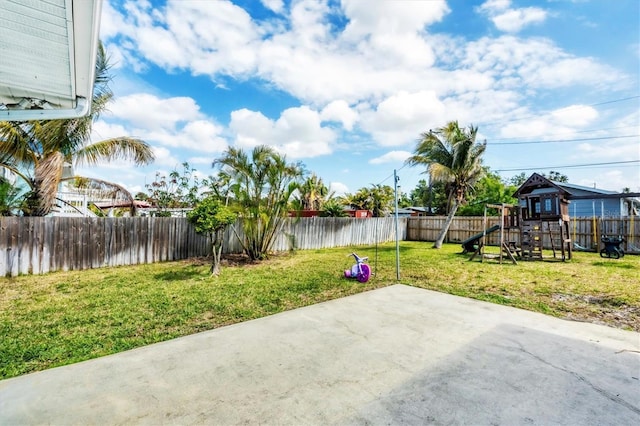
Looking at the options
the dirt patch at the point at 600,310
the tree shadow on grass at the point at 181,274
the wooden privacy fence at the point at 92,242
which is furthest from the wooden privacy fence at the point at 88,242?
the dirt patch at the point at 600,310

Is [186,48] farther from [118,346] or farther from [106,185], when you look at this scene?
[118,346]

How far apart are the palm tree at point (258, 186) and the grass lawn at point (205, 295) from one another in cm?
123

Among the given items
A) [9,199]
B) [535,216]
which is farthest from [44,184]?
[535,216]

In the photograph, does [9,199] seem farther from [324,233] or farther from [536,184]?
[536,184]

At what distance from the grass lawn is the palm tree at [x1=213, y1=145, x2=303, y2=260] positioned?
1231 millimetres

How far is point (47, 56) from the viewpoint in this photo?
5.30 feet

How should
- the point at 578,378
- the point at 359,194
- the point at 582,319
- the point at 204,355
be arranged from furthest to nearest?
the point at 359,194 < the point at 582,319 < the point at 204,355 < the point at 578,378

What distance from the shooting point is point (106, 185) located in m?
8.72

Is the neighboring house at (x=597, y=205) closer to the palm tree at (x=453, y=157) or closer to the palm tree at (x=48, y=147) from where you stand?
the palm tree at (x=453, y=157)

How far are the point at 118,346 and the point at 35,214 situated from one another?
6.17m

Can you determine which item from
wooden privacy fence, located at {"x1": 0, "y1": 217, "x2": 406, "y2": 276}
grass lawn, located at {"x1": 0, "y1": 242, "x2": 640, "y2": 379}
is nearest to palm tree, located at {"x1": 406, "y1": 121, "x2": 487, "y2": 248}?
grass lawn, located at {"x1": 0, "y1": 242, "x2": 640, "y2": 379}

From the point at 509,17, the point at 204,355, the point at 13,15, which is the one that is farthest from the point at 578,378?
the point at 509,17

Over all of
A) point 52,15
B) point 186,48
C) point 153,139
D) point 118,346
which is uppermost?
point 186,48

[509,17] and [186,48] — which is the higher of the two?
[509,17]
